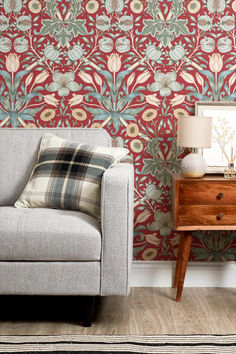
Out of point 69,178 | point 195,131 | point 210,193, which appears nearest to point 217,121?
point 195,131

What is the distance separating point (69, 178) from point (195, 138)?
745 millimetres

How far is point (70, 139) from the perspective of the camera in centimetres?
295

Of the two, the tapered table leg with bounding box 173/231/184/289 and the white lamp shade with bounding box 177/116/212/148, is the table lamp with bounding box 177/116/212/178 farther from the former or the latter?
the tapered table leg with bounding box 173/231/184/289

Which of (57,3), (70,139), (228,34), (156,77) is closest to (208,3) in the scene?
(228,34)

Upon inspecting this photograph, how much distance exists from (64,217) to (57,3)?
146 centimetres

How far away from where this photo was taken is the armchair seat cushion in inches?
88.1

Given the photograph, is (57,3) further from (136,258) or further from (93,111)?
(136,258)

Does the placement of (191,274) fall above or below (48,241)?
below

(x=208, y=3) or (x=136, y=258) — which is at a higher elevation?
(x=208, y=3)

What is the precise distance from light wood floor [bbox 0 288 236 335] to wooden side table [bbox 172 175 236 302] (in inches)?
16.8

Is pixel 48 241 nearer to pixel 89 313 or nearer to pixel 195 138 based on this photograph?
pixel 89 313

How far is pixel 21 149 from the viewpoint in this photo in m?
2.91

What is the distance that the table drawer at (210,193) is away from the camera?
2.72 metres

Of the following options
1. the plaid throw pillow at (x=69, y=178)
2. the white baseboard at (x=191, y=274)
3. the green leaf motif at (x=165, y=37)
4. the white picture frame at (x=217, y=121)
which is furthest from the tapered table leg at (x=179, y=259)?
the green leaf motif at (x=165, y=37)
